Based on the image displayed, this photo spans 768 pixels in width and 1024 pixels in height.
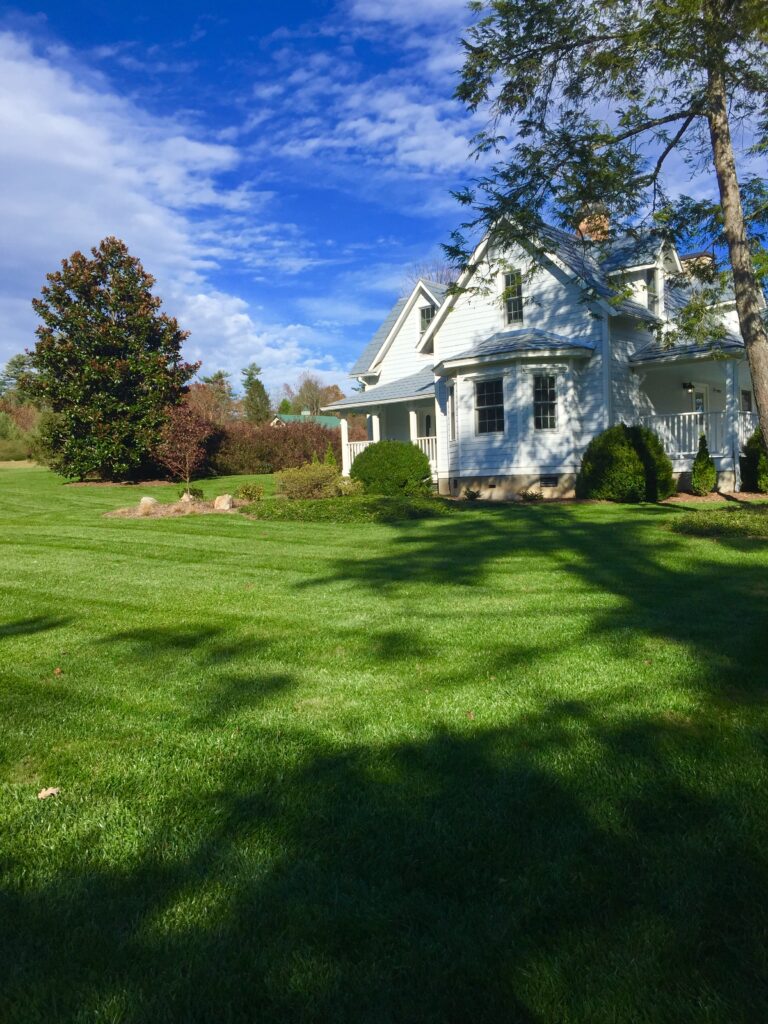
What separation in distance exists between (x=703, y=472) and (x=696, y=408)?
4787 millimetres

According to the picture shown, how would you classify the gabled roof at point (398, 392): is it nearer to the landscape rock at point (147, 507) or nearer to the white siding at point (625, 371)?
the white siding at point (625, 371)

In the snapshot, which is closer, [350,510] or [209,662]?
[209,662]

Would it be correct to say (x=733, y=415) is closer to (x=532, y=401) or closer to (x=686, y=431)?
(x=686, y=431)

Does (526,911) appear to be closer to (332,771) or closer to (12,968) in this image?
(332,771)

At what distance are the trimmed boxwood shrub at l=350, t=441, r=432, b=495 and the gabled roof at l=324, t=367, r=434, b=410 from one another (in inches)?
135

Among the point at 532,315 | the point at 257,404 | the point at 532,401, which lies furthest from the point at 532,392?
the point at 257,404

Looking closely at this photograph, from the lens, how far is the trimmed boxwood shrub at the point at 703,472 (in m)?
17.0

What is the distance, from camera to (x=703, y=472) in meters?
17.0

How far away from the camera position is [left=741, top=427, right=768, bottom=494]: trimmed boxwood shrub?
17125mm

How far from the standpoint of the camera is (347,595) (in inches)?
275

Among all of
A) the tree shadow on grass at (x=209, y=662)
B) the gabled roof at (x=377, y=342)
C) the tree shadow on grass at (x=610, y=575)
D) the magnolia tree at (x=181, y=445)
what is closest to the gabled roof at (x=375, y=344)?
the gabled roof at (x=377, y=342)

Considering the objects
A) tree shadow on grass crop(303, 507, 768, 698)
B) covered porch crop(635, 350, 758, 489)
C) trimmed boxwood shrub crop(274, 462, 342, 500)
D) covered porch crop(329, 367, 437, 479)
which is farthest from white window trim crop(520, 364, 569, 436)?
tree shadow on grass crop(303, 507, 768, 698)

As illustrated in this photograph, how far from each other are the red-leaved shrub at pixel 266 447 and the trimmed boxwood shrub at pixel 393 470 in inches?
356

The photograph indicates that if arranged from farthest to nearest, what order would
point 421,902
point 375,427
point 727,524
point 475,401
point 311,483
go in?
point 375,427
point 475,401
point 311,483
point 727,524
point 421,902
